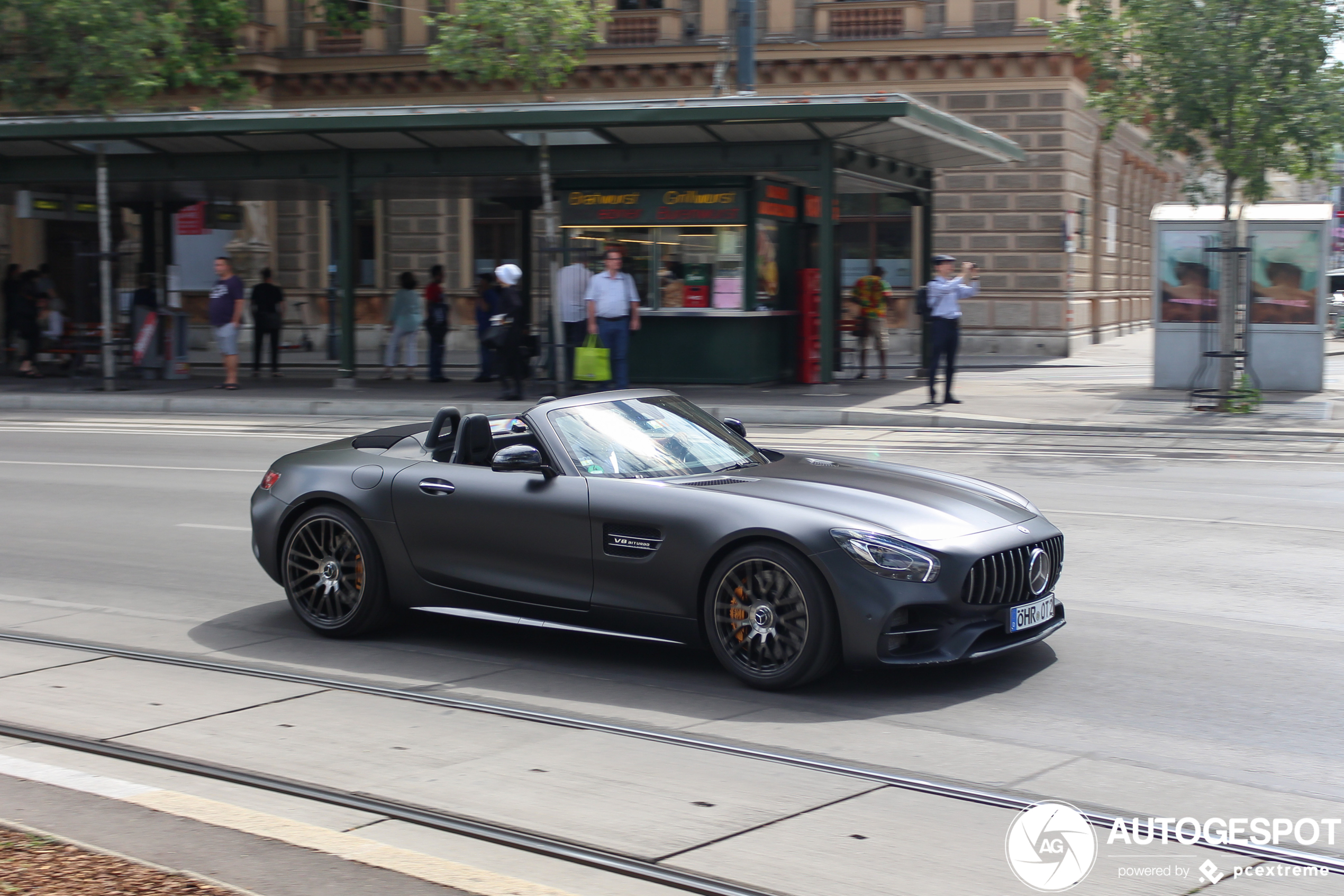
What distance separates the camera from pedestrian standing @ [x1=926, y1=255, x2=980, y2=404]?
1756 cm

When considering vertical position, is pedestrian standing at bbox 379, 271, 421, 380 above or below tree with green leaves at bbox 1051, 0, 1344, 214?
below

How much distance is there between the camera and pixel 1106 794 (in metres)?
4.68

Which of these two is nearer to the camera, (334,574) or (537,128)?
(334,574)

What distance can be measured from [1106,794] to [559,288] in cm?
1521

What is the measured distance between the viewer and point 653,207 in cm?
2075

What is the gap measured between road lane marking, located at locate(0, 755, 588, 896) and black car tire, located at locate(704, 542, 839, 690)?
2.11 m

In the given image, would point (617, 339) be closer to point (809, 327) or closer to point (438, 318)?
point (809, 327)

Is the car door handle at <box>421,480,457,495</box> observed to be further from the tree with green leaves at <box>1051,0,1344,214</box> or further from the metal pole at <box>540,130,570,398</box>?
the tree with green leaves at <box>1051,0,1344,214</box>

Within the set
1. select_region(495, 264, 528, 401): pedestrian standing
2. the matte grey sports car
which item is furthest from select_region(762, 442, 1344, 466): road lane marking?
the matte grey sports car

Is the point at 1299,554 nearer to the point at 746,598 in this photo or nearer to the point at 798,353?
the point at 746,598

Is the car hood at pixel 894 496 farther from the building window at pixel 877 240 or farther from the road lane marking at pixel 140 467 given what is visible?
the building window at pixel 877 240

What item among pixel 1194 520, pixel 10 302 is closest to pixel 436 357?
pixel 10 302

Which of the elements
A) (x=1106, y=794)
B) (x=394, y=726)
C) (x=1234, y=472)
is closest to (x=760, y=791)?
(x=1106, y=794)

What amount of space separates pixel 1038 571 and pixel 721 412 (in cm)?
1174
